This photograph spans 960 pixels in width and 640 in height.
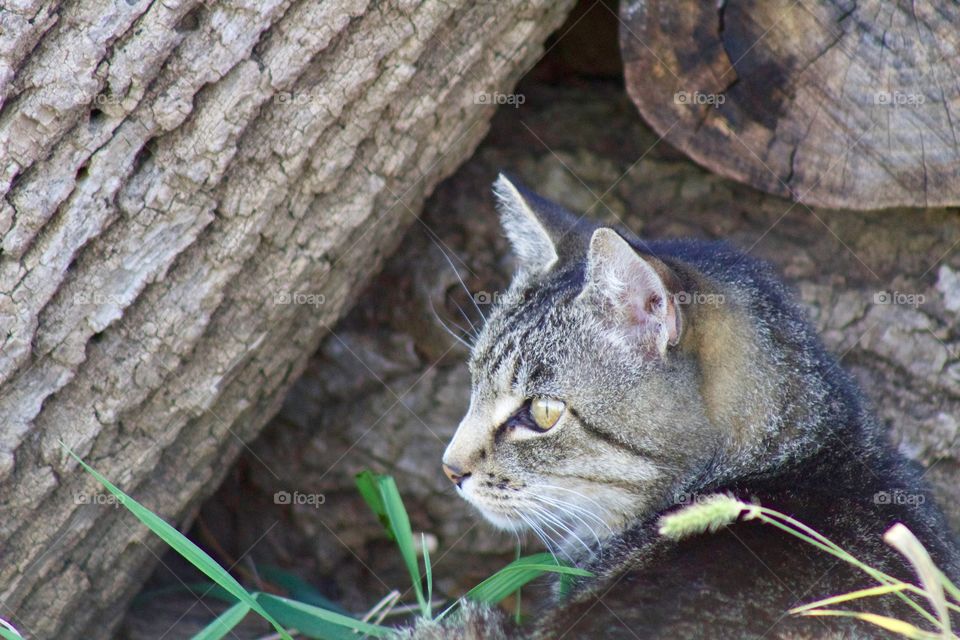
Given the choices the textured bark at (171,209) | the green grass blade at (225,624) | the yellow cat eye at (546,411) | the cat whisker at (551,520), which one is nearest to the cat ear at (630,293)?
the yellow cat eye at (546,411)

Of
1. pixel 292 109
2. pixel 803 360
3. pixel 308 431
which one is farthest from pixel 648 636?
pixel 308 431

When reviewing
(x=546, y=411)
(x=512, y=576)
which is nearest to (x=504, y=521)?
(x=512, y=576)

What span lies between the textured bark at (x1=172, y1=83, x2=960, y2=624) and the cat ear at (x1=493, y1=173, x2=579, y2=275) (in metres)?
0.77

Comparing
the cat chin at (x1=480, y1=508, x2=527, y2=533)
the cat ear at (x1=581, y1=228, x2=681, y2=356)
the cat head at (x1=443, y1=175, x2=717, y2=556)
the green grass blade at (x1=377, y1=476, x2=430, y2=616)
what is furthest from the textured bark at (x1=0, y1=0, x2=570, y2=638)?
the cat chin at (x1=480, y1=508, x2=527, y2=533)

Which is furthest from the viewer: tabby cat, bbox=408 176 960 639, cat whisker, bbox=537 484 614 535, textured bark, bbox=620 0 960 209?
textured bark, bbox=620 0 960 209

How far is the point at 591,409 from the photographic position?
271 cm

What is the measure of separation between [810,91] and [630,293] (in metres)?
1.11

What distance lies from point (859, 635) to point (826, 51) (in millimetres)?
1884

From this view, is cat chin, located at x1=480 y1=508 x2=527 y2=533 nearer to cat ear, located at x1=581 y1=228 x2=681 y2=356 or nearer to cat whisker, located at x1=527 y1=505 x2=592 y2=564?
cat whisker, located at x1=527 y1=505 x2=592 y2=564

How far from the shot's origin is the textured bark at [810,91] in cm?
300

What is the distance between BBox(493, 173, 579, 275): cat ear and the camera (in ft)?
10.4

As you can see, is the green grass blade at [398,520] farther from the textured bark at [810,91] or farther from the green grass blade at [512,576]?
the textured bark at [810,91]

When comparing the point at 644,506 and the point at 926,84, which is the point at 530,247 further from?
the point at 926,84

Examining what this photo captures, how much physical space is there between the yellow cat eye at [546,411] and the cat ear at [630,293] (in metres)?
0.29
